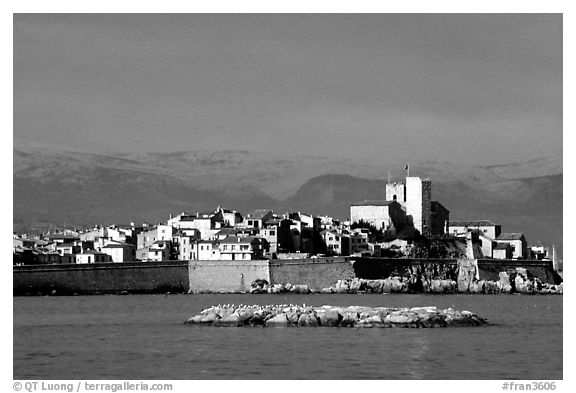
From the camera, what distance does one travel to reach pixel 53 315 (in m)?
43.1

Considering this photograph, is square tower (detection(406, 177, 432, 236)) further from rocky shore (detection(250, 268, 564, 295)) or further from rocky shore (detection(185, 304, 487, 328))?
rocky shore (detection(185, 304, 487, 328))

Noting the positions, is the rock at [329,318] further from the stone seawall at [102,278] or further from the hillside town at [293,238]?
the hillside town at [293,238]

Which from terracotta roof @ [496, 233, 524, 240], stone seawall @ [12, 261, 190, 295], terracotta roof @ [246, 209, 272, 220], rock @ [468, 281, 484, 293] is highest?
terracotta roof @ [246, 209, 272, 220]

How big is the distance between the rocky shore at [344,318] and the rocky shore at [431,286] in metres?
21.9

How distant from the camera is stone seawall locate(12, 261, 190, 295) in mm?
55938

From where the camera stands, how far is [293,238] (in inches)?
2677

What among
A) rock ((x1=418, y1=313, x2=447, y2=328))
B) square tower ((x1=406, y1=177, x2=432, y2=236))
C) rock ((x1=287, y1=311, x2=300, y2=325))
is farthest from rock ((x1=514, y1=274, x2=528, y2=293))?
→ rock ((x1=287, y1=311, x2=300, y2=325))

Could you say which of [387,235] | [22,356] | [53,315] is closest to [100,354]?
[22,356]

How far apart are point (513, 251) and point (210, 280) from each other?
18618 mm

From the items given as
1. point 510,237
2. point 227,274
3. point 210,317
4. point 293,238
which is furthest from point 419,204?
point 210,317

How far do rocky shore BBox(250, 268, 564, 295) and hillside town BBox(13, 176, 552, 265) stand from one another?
2.86 m

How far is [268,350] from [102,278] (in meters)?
28.9

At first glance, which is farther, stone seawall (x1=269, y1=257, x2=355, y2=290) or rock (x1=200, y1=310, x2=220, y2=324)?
stone seawall (x1=269, y1=257, x2=355, y2=290)
